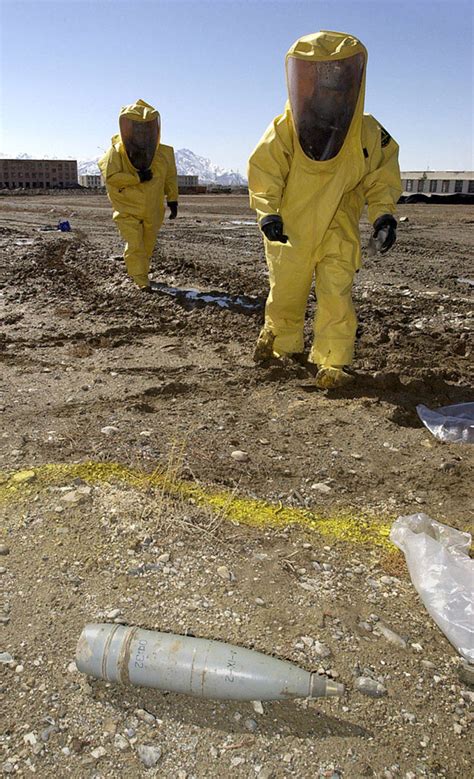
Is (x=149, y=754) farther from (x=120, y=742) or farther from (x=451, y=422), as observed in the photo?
(x=451, y=422)

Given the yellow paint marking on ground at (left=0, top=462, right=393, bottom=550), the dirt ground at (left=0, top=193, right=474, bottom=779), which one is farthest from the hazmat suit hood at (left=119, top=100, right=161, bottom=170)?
the yellow paint marking on ground at (left=0, top=462, right=393, bottom=550)

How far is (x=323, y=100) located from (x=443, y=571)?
9.27 ft

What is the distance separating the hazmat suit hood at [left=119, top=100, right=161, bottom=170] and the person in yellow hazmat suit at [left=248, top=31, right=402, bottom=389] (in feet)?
10.4

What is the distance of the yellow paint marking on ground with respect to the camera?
2.63 meters

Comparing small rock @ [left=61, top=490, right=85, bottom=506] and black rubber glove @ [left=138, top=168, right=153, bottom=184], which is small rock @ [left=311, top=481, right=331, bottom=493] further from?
black rubber glove @ [left=138, top=168, right=153, bottom=184]

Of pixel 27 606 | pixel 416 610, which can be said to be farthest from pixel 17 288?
pixel 416 610

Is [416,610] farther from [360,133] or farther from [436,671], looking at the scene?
[360,133]

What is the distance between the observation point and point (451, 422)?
11.5 feet

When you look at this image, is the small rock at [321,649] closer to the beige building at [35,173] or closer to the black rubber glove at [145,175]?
the black rubber glove at [145,175]

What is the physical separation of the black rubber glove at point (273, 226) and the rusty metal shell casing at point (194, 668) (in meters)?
2.65

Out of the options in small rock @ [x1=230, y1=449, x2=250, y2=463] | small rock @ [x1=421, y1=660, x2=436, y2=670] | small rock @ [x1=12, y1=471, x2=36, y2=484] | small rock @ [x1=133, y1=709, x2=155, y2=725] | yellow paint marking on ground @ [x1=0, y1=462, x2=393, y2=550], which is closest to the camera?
small rock @ [x1=133, y1=709, x2=155, y2=725]

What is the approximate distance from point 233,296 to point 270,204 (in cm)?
288

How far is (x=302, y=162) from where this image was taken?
387cm

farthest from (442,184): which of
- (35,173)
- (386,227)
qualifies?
(386,227)
